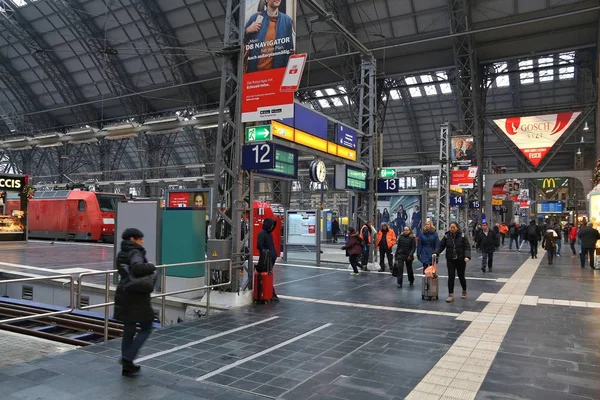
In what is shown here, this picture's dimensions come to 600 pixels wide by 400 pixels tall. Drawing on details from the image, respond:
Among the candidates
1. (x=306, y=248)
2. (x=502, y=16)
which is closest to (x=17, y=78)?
(x=306, y=248)

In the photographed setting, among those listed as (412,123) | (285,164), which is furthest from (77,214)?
(412,123)

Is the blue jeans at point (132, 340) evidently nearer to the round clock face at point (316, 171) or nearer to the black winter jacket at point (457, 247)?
the black winter jacket at point (457, 247)

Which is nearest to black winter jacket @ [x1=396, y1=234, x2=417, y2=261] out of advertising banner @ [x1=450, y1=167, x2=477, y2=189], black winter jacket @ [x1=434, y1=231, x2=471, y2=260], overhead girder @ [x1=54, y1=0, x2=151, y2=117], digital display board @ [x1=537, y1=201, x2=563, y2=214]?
black winter jacket @ [x1=434, y1=231, x2=471, y2=260]

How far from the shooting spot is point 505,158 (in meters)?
49.5

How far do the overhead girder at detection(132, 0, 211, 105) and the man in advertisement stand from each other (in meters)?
20.0

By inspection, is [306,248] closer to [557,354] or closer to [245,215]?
[245,215]

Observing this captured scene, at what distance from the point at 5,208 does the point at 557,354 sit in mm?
26387

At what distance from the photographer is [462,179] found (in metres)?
22.6

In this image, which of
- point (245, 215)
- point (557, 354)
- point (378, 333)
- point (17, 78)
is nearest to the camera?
point (557, 354)

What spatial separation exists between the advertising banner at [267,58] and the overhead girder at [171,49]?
20.0 meters

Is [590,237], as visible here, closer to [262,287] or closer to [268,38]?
[262,287]

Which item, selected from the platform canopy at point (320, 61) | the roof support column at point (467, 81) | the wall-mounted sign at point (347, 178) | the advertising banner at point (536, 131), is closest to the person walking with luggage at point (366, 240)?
the wall-mounted sign at point (347, 178)

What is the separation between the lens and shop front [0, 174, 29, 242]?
21.4 m

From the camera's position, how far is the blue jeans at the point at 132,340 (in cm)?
453
